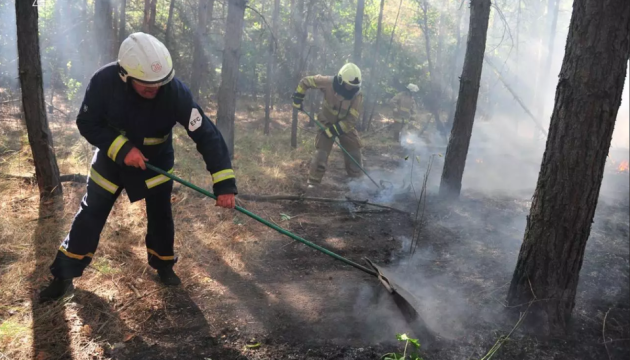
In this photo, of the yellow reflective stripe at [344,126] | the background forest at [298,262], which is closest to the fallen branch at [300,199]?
the background forest at [298,262]

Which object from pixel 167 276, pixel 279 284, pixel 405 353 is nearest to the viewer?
pixel 405 353

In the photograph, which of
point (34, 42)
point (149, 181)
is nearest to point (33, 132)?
point (34, 42)

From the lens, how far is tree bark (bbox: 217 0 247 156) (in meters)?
7.40

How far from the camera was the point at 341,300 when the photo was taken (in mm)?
3801

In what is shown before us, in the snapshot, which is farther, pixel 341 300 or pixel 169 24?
pixel 169 24

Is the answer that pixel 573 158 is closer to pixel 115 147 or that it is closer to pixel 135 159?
pixel 135 159

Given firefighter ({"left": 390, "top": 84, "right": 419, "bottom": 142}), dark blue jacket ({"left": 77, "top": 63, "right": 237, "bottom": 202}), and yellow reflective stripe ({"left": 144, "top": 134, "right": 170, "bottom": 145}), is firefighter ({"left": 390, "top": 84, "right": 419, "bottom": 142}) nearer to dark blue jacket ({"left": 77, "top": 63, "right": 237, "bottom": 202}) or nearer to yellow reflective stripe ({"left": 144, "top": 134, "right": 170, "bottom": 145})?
dark blue jacket ({"left": 77, "top": 63, "right": 237, "bottom": 202})

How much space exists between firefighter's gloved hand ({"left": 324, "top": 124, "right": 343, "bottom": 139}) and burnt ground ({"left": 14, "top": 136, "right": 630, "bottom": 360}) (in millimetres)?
2107

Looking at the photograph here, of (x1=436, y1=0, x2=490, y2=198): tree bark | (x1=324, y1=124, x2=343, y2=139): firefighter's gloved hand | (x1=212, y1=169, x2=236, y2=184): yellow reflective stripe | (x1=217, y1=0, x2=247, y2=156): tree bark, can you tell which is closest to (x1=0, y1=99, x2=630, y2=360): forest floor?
(x1=436, y1=0, x2=490, y2=198): tree bark

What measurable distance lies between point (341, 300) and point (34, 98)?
3.96 meters

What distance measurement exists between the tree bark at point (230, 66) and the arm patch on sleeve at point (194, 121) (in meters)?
4.50

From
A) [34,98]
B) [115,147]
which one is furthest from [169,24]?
[115,147]

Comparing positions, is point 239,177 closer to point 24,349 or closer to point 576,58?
point 24,349

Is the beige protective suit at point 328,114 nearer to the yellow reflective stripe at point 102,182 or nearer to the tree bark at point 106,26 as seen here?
the yellow reflective stripe at point 102,182
